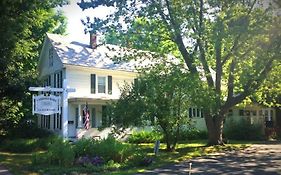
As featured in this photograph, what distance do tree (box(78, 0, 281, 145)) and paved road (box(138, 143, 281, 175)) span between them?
3.45 metres

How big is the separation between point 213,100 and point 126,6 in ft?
25.6

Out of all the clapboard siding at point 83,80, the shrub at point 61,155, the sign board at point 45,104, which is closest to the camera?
the shrub at point 61,155

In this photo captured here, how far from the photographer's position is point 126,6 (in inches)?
953

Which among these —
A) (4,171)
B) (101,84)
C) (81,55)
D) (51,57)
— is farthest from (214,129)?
(51,57)

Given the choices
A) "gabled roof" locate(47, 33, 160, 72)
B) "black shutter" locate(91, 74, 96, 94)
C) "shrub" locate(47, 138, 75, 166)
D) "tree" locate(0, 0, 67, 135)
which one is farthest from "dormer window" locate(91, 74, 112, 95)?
"shrub" locate(47, 138, 75, 166)

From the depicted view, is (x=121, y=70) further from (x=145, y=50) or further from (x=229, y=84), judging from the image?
(x=229, y=84)

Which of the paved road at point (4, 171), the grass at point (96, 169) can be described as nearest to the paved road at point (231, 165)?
the grass at point (96, 169)

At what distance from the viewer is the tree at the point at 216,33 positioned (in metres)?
21.7

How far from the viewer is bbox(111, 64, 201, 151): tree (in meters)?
21.1

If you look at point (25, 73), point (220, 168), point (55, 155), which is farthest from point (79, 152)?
point (25, 73)

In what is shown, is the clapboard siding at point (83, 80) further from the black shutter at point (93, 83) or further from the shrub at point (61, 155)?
the shrub at point (61, 155)

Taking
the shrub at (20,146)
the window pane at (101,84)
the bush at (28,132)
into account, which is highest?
the window pane at (101,84)

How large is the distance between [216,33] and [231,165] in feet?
25.4

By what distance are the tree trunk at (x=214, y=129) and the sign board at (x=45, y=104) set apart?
10.6m
